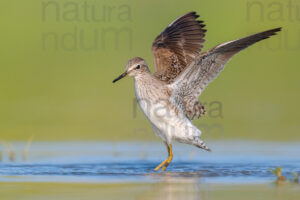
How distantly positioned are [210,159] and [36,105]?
555 cm

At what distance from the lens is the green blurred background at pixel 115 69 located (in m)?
13.8

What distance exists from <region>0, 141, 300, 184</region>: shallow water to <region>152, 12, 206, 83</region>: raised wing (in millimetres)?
1586

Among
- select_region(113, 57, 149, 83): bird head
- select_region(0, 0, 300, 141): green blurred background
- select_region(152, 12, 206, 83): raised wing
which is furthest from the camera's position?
select_region(0, 0, 300, 141): green blurred background

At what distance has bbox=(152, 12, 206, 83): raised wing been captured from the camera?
11.3 metres

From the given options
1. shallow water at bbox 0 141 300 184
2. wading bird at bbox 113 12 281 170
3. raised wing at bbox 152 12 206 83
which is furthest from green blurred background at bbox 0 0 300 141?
wading bird at bbox 113 12 281 170

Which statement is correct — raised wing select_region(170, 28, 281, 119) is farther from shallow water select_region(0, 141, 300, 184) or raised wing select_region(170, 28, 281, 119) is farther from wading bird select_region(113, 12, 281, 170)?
shallow water select_region(0, 141, 300, 184)

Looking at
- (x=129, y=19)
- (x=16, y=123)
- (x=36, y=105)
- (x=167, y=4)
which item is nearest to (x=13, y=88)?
(x=36, y=105)

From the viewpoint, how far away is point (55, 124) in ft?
45.9

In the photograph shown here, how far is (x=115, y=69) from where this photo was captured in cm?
1773

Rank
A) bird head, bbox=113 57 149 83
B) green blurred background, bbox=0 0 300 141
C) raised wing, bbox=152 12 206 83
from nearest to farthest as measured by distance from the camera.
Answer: bird head, bbox=113 57 149 83, raised wing, bbox=152 12 206 83, green blurred background, bbox=0 0 300 141

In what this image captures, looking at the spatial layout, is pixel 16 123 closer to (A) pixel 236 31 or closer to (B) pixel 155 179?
(B) pixel 155 179

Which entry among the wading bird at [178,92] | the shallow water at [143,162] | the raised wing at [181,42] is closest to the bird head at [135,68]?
the wading bird at [178,92]

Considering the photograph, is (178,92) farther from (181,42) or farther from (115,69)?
(115,69)

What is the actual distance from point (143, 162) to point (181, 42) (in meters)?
2.17
